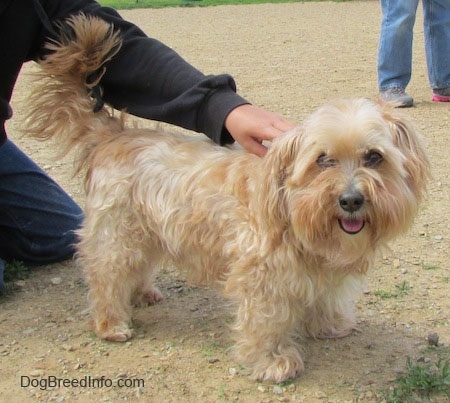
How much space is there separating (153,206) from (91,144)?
0.51 metres

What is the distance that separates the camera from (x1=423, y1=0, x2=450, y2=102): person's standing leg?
6973 mm

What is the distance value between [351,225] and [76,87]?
158cm

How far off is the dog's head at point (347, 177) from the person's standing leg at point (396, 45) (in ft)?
13.6

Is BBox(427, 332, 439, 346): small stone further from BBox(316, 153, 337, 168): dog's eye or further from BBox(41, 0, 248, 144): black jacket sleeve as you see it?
BBox(41, 0, 248, 144): black jacket sleeve

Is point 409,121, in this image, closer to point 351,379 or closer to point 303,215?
point 303,215

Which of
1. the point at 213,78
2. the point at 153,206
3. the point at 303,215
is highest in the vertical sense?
the point at 213,78

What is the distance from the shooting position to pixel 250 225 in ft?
9.81

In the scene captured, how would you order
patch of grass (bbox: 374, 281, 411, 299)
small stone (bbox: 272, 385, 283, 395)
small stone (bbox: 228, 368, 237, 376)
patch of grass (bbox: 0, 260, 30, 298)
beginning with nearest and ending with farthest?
small stone (bbox: 272, 385, 283, 395) → small stone (bbox: 228, 368, 237, 376) → patch of grass (bbox: 374, 281, 411, 299) → patch of grass (bbox: 0, 260, 30, 298)

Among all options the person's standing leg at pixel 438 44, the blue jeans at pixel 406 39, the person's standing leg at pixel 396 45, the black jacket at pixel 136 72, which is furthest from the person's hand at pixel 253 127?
the person's standing leg at pixel 438 44

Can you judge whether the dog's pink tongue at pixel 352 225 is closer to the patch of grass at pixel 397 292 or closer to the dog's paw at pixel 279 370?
the dog's paw at pixel 279 370

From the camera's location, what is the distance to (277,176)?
2.79 meters

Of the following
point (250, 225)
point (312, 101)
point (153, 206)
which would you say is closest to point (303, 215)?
point (250, 225)

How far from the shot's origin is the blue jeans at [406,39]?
22.4 feet

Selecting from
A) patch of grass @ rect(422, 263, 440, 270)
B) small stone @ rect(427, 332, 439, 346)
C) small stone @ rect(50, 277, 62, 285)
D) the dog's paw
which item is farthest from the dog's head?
small stone @ rect(50, 277, 62, 285)
